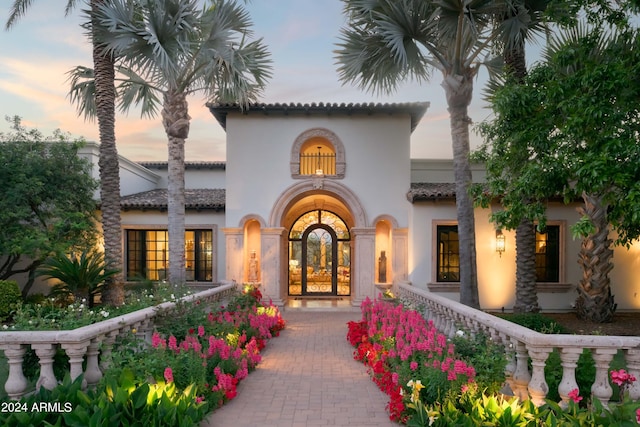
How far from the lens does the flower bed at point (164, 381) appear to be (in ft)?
12.5

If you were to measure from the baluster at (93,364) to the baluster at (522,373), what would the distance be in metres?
4.72

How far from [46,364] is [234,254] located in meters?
9.76

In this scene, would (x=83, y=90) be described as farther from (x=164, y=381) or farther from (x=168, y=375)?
(x=168, y=375)

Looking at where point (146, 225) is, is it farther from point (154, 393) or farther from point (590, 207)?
point (590, 207)

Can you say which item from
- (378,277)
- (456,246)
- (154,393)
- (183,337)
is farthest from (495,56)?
(154,393)

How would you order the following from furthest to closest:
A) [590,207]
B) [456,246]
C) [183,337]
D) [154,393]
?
[456,246] < [590,207] < [183,337] < [154,393]

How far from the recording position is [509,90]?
689 centimetres

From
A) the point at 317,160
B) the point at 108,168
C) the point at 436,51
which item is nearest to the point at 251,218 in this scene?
the point at 317,160

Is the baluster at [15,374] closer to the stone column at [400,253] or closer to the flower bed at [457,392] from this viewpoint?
the flower bed at [457,392]

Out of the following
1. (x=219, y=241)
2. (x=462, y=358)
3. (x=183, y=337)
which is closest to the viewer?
(x=462, y=358)

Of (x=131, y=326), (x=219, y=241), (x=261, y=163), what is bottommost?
(x=131, y=326)

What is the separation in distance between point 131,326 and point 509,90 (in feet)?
23.0

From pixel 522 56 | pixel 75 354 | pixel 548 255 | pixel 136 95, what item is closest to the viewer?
pixel 75 354

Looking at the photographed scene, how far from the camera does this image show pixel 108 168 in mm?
10445
